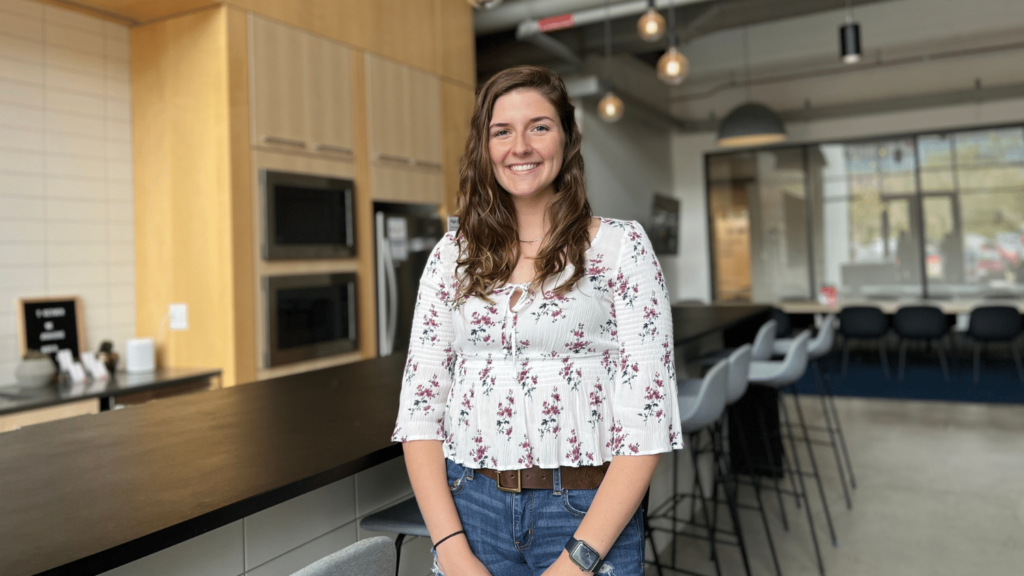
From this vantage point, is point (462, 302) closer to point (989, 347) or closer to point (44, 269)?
point (44, 269)

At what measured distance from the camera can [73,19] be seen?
342 cm

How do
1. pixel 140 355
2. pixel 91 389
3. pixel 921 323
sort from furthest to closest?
pixel 921 323 → pixel 140 355 → pixel 91 389

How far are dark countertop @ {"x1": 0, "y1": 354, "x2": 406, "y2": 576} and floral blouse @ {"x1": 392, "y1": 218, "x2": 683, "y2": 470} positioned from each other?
269 millimetres

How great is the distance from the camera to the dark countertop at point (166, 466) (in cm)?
95

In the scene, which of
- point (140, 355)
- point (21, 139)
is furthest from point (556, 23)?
point (140, 355)

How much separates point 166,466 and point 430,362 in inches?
21.2

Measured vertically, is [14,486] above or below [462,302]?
below

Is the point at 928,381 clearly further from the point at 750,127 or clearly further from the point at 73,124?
the point at 73,124

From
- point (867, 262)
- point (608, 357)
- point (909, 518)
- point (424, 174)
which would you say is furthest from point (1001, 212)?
point (608, 357)

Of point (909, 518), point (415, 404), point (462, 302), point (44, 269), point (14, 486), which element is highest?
point (44, 269)

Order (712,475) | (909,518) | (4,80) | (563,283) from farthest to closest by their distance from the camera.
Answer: (712,475) → (909,518) → (4,80) → (563,283)

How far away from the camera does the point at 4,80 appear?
315cm

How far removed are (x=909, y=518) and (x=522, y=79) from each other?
3.26 metres

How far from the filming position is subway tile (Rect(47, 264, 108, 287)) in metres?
3.33
